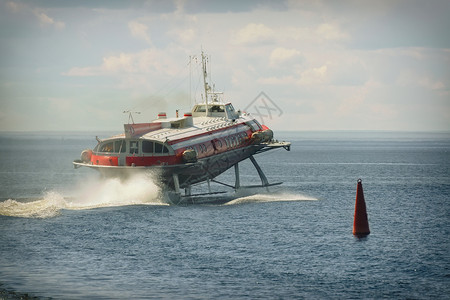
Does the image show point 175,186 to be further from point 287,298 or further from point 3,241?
point 287,298

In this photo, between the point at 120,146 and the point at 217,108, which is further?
the point at 217,108

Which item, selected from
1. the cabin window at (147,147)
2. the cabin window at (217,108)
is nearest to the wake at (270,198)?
the cabin window at (217,108)

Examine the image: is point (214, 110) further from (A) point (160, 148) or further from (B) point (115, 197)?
(B) point (115, 197)

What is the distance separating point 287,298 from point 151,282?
6649 millimetres

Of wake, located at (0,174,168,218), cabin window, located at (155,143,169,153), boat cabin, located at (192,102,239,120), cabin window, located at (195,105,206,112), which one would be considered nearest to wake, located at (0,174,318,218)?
wake, located at (0,174,168,218)

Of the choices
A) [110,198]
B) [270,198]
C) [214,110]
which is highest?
[214,110]

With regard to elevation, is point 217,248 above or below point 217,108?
below

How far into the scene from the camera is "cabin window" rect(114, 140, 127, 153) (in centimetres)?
5231

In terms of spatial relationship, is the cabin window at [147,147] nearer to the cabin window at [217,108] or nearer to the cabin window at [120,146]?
the cabin window at [120,146]

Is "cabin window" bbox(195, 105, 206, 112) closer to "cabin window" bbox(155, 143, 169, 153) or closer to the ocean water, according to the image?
the ocean water

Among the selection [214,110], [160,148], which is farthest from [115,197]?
[214,110]

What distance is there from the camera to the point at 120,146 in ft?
172

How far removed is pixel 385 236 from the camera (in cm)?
4381

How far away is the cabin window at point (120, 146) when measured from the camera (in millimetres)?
52312
